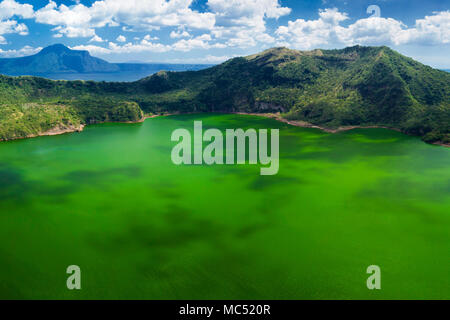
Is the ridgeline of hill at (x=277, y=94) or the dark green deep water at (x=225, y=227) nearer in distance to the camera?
the dark green deep water at (x=225, y=227)

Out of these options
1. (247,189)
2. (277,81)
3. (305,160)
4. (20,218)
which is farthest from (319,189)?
(277,81)

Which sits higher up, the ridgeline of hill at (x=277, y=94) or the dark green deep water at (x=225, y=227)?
the ridgeline of hill at (x=277, y=94)

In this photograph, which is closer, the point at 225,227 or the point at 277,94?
the point at 225,227

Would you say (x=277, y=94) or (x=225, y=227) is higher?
(x=277, y=94)

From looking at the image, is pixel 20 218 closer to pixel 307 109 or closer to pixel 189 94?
pixel 307 109
